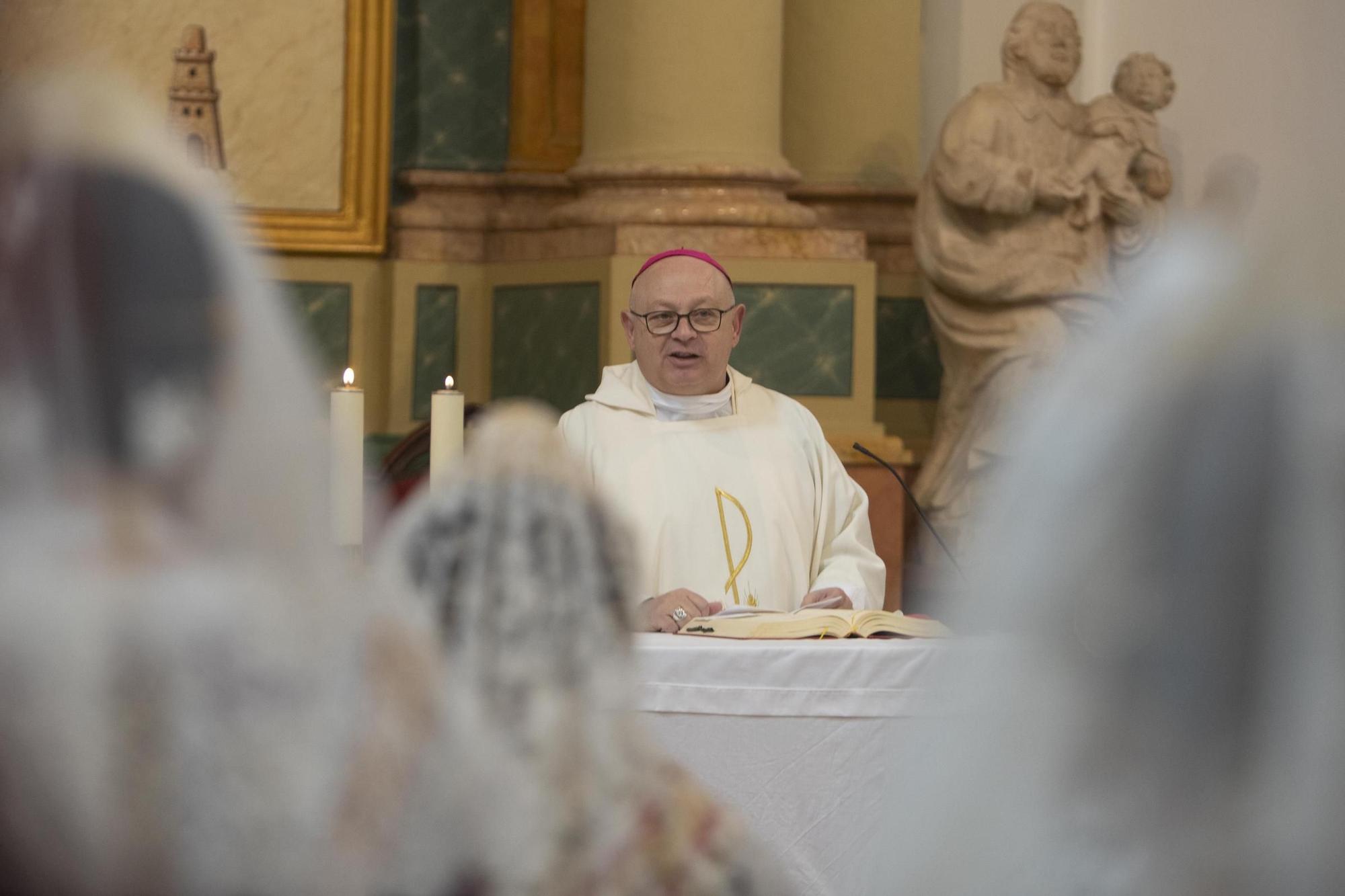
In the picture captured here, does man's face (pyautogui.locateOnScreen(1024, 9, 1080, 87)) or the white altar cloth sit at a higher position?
man's face (pyautogui.locateOnScreen(1024, 9, 1080, 87))

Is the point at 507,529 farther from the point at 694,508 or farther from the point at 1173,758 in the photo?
the point at 694,508

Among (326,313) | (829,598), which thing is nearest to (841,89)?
(326,313)

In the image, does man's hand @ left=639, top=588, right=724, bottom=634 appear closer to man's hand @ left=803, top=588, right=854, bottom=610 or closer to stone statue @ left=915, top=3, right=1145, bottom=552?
man's hand @ left=803, top=588, right=854, bottom=610

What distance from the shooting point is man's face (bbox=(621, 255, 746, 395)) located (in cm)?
512

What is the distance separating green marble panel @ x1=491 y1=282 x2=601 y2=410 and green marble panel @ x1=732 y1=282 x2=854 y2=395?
596 millimetres

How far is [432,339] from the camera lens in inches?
321

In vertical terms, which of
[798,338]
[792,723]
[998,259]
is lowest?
[792,723]

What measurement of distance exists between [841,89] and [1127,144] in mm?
1314

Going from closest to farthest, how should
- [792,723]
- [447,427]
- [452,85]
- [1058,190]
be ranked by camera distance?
[792,723], [447,427], [1058,190], [452,85]

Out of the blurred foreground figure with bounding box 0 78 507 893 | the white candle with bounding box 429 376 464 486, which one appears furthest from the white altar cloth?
the blurred foreground figure with bounding box 0 78 507 893

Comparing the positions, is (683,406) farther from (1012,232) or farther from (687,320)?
(1012,232)

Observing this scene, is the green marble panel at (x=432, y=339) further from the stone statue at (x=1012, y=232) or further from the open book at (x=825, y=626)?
the open book at (x=825, y=626)

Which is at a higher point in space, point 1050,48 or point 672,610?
point 1050,48

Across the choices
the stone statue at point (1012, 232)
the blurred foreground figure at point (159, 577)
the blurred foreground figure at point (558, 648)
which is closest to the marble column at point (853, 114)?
the stone statue at point (1012, 232)
